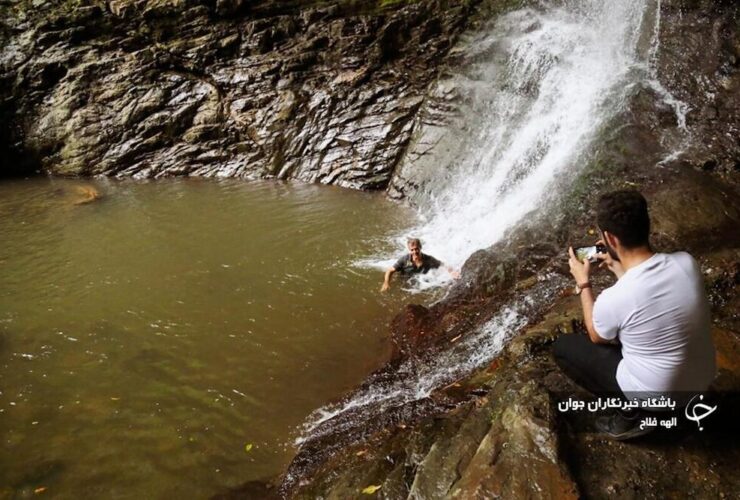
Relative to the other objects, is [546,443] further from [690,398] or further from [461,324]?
[461,324]

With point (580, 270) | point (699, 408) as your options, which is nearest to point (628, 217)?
→ point (580, 270)

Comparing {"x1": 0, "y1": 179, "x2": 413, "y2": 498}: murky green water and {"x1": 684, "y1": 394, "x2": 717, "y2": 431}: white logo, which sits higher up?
{"x1": 684, "y1": 394, "x2": 717, "y2": 431}: white logo

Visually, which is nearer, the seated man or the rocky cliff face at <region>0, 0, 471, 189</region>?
the seated man

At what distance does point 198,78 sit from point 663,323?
1468 centimetres

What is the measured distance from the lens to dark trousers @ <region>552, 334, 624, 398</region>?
276 centimetres

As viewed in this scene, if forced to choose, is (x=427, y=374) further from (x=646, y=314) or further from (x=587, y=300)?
(x=646, y=314)

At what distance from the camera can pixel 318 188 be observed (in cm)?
1221

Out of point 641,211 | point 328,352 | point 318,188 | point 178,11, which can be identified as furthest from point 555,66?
point 178,11

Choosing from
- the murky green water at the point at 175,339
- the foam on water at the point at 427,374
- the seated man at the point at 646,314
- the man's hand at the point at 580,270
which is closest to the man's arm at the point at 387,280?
the murky green water at the point at 175,339

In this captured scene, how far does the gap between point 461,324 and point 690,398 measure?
3.03 m

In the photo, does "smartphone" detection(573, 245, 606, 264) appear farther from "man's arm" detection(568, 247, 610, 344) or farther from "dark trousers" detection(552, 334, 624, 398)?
"dark trousers" detection(552, 334, 624, 398)

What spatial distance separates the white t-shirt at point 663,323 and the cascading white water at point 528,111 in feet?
14.8

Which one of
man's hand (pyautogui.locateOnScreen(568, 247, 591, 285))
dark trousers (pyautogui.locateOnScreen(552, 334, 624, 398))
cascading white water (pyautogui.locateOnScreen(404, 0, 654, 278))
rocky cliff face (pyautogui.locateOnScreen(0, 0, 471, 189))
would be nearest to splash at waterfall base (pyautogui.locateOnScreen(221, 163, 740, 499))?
dark trousers (pyautogui.locateOnScreen(552, 334, 624, 398))

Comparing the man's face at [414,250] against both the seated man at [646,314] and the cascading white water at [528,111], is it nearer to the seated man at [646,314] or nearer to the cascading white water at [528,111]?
the cascading white water at [528,111]
